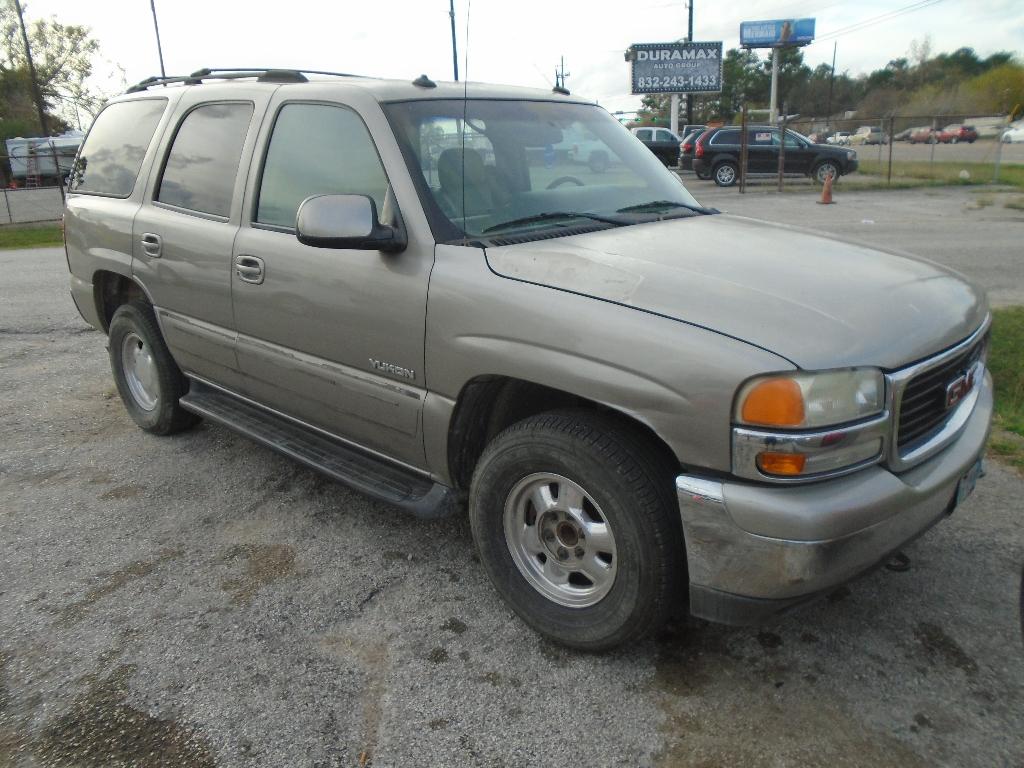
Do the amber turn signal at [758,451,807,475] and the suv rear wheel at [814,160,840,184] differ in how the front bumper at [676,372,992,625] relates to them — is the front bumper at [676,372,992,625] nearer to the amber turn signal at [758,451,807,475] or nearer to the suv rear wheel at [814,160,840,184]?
the amber turn signal at [758,451,807,475]

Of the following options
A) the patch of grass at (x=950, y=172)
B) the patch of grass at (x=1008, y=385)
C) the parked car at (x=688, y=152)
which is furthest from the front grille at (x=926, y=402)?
the parked car at (x=688, y=152)

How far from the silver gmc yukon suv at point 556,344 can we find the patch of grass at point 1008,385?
152cm

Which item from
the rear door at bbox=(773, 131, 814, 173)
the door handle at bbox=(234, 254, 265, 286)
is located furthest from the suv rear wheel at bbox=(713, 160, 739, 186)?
the door handle at bbox=(234, 254, 265, 286)

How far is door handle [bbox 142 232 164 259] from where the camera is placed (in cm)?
426

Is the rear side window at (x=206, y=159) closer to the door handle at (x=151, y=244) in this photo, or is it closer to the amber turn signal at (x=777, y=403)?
the door handle at (x=151, y=244)

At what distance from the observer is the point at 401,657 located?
2.85 metres

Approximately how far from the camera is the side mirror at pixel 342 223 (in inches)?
116

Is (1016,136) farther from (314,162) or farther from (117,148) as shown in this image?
(314,162)

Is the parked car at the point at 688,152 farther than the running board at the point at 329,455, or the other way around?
the parked car at the point at 688,152

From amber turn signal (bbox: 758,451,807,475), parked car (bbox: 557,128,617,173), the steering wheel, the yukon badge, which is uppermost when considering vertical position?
parked car (bbox: 557,128,617,173)

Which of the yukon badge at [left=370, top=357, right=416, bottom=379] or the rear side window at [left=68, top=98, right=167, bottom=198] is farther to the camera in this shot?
the rear side window at [left=68, top=98, right=167, bottom=198]

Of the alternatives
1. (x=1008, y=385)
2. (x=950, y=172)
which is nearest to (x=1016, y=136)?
(x=950, y=172)

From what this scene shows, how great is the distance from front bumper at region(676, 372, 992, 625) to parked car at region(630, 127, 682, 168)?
2906 cm

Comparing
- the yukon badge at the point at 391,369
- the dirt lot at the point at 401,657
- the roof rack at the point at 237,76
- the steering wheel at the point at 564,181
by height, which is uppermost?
the roof rack at the point at 237,76
